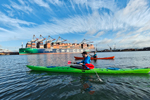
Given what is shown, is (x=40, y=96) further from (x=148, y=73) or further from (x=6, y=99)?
(x=148, y=73)

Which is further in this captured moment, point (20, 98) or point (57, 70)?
point (57, 70)

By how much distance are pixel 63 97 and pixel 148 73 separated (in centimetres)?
841

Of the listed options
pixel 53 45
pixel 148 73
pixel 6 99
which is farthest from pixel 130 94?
pixel 53 45

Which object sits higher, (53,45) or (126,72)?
(53,45)

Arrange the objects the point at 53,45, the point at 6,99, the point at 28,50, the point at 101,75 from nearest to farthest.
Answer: the point at 6,99
the point at 101,75
the point at 28,50
the point at 53,45

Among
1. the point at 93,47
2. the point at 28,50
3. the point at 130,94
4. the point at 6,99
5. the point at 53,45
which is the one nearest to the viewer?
the point at 6,99

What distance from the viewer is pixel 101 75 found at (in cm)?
729

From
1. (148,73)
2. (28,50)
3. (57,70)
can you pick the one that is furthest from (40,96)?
(28,50)

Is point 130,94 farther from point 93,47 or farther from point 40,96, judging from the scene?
point 93,47

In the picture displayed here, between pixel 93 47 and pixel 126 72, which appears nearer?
pixel 126 72

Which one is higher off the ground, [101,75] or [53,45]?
[53,45]

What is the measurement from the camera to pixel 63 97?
394 cm

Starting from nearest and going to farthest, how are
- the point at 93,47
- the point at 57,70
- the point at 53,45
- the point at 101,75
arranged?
the point at 101,75
the point at 57,70
the point at 53,45
the point at 93,47

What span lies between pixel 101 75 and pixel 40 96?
17.4 ft
